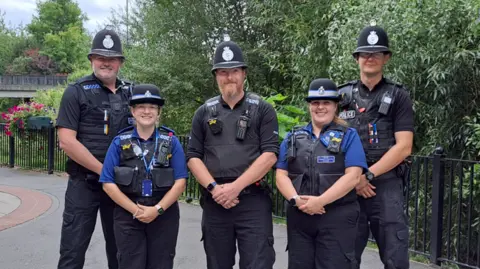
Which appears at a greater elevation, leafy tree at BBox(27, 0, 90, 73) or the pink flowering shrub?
leafy tree at BBox(27, 0, 90, 73)

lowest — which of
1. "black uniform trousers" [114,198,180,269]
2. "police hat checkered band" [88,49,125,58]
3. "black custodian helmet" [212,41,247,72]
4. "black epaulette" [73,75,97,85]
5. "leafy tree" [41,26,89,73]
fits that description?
"black uniform trousers" [114,198,180,269]

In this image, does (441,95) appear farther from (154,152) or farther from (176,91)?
(176,91)

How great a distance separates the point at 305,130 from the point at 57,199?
6.60 m

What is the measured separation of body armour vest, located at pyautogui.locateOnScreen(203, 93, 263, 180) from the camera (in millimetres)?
3590

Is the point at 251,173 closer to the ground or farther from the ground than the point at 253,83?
closer to the ground

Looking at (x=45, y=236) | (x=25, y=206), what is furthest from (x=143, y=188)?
(x=25, y=206)

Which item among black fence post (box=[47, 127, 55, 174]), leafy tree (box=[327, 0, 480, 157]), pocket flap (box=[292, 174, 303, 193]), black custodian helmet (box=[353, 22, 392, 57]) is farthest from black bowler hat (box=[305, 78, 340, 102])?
black fence post (box=[47, 127, 55, 174])

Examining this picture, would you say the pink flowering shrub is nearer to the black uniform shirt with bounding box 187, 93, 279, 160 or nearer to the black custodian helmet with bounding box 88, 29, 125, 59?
the black custodian helmet with bounding box 88, 29, 125, 59

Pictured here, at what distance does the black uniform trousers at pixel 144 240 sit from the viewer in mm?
3629

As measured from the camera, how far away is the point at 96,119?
3955mm

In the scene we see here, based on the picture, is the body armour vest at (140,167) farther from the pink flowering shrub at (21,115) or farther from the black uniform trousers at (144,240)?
the pink flowering shrub at (21,115)

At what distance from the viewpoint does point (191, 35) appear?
13.8m

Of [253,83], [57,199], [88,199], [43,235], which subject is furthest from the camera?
[253,83]

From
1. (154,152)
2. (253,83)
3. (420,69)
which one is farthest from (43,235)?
(253,83)
